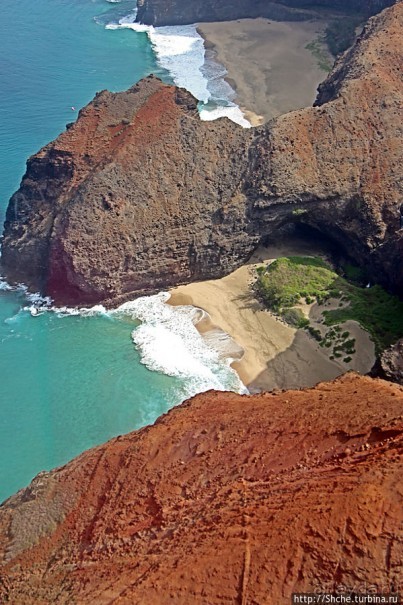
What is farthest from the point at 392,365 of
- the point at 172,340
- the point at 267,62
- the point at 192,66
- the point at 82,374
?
the point at 192,66

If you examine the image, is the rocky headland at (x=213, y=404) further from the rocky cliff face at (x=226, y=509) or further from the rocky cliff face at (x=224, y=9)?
the rocky cliff face at (x=224, y=9)

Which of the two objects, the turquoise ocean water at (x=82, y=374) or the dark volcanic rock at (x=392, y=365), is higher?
the dark volcanic rock at (x=392, y=365)

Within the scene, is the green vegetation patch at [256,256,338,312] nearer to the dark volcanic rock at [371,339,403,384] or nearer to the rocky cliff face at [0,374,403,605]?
the dark volcanic rock at [371,339,403,384]

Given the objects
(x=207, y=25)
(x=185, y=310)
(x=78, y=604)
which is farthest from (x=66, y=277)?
(x=207, y=25)

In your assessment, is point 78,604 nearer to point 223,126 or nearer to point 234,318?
point 234,318

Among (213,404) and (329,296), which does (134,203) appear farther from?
(213,404)

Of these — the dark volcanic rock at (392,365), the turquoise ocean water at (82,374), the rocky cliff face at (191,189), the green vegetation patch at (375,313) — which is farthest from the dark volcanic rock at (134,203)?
the dark volcanic rock at (392,365)
